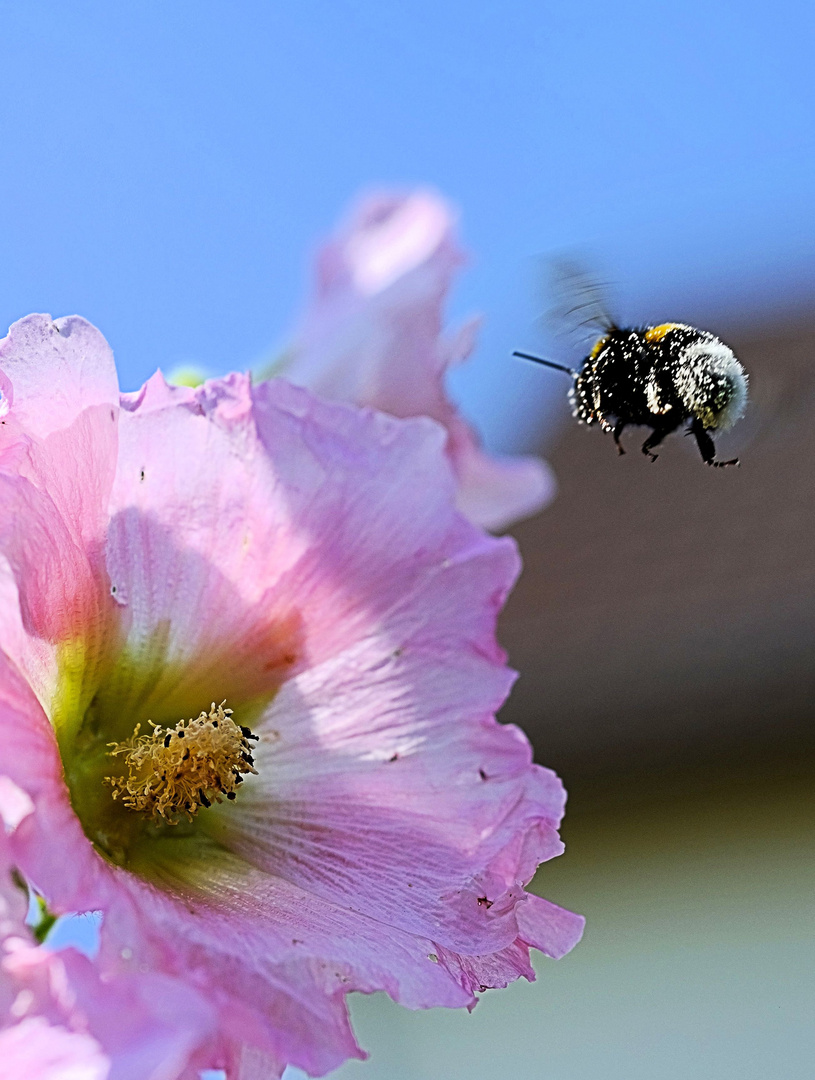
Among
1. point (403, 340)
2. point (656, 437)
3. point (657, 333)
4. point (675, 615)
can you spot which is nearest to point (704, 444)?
point (656, 437)

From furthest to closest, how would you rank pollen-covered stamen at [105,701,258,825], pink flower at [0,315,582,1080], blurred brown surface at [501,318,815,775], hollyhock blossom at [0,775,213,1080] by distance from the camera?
blurred brown surface at [501,318,815,775] → pollen-covered stamen at [105,701,258,825] → pink flower at [0,315,582,1080] → hollyhock blossom at [0,775,213,1080]

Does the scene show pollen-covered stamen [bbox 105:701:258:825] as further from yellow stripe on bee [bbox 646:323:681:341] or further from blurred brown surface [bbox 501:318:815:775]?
blurred brown surface [bbox 501:318:815:775]

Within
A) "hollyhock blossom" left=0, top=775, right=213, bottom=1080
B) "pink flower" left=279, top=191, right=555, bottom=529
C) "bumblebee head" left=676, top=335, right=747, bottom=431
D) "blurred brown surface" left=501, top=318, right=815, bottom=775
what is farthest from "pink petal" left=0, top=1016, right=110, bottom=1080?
"blurred brown surface" left=501, top=318, right=815, bottom=775

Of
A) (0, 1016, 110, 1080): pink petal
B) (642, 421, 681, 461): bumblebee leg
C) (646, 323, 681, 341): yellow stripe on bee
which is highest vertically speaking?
(646, 323, 681, 341): yellow stripe on bee

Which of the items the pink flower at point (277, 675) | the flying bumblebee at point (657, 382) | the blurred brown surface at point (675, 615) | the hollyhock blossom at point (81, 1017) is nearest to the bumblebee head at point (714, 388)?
the flying bumblebee at point (657, 382)

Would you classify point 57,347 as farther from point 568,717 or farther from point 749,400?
point 568,717
